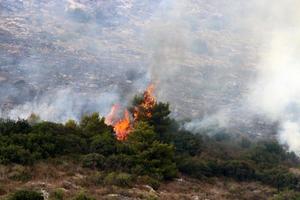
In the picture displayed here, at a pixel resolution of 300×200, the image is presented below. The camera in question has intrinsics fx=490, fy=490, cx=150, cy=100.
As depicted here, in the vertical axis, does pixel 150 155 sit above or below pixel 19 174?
above

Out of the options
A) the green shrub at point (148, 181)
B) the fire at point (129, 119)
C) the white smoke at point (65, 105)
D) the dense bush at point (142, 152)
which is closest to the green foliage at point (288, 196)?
the dense bush at point (142, 152)

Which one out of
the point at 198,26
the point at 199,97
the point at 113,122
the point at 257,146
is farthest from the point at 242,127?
the point at 198,26

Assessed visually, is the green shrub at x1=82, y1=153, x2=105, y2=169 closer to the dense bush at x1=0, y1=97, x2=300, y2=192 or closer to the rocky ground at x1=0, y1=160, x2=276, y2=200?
the dense bush at x1=0, y1=97, x2=300, y2=192

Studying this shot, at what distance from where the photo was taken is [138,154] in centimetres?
2773

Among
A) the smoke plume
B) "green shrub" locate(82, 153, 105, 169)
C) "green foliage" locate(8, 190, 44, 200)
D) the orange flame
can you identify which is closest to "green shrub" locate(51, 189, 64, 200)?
"green foliage" locate(8, 190, 44, 200)

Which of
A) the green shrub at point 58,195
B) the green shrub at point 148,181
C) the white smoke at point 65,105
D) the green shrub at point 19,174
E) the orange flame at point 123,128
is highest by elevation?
the white smoke at point 65,105

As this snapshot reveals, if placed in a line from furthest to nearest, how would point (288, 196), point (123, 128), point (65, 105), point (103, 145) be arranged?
point (65, 105) < point (123, 128) < point (103, 145) < point (288, 196)

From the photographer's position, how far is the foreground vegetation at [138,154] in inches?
949

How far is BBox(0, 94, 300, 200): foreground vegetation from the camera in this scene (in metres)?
24.1

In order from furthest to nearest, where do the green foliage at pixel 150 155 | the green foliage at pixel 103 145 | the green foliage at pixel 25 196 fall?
the green foliage at pixel 103 145 → the green foliage at pixel 150 155 → the green foliage at pixel 25 196

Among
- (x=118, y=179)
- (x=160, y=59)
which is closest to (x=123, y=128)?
(x=118, y=179)

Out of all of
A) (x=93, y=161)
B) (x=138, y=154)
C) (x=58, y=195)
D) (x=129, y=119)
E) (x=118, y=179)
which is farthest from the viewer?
(x=129, y=119)

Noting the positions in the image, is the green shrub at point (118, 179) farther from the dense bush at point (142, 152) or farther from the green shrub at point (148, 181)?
the green shrub at point (148, 181)

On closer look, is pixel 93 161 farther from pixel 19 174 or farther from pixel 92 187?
pixel 19 174
